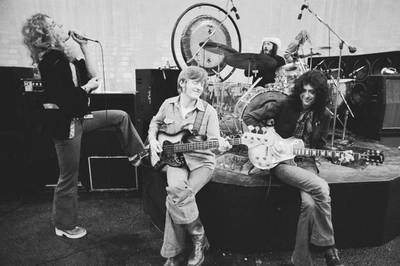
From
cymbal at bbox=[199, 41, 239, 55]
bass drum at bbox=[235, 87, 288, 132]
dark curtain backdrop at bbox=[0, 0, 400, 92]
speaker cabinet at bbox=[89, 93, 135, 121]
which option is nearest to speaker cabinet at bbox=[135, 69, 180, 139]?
speaker cabinet at bbox=[89, 93, 135, 121]

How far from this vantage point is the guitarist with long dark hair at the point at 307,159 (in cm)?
203

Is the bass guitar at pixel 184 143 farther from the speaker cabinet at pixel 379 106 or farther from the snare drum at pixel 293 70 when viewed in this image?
the speaker cabinet at pixel 379 106

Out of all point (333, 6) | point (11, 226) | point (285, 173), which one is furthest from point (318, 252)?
point (333, 6)

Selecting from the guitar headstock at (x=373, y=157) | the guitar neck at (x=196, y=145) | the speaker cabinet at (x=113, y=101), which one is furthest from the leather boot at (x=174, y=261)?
the speaker cabinet at (x=113, y=101)

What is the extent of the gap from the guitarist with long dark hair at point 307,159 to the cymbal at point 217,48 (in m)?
1.39

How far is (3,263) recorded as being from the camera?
221cm

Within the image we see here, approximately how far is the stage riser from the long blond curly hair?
1.41m

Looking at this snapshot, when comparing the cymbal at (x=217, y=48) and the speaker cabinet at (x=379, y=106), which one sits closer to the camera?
the cymbal at (x=217, y=48)

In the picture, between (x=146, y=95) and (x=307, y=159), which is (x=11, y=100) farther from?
(x=307, y=159)

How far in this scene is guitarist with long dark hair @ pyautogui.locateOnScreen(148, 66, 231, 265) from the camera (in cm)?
202

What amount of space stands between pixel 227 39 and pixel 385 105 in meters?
2.48

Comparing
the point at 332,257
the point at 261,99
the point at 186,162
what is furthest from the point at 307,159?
the point at 186,162

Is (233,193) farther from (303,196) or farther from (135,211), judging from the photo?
(135,211)

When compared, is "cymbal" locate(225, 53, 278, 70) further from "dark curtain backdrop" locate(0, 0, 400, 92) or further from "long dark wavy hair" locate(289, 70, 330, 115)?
"dark curtain backdrop" locate(0, 0, 400, 92)
